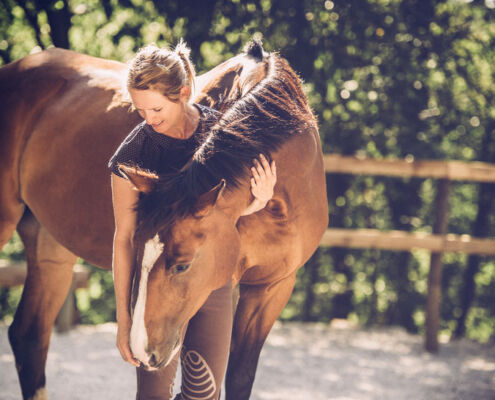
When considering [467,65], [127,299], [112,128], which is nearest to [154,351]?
[127,299]

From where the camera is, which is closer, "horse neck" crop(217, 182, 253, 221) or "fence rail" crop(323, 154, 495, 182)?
"horse neck" crop(217, 182, 253, 221)

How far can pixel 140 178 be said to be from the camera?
1532mm

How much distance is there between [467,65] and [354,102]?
3.80 feet

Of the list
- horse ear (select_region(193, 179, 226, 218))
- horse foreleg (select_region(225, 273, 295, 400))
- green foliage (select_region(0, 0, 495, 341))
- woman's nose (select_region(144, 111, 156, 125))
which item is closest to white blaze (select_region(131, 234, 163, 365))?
horse ear (select_region(193, 179, 226, 218))

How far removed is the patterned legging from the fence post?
333cm

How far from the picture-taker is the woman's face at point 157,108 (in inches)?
64.4

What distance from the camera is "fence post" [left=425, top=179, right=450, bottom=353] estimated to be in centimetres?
461

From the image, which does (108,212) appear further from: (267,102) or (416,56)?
(416,56)

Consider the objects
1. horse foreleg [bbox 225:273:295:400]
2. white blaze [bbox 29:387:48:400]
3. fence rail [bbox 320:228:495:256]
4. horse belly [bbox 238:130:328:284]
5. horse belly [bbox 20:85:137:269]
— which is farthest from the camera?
fence rail [bbox 320:228:495:256]

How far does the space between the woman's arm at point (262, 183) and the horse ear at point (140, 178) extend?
1.15 ft

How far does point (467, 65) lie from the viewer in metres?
5.04

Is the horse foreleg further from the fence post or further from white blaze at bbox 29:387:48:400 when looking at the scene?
the fence post

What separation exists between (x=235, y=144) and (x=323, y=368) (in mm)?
2836

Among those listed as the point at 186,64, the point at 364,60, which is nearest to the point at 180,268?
the point at 186,64
